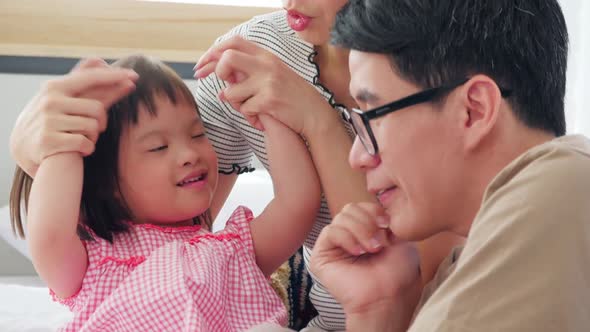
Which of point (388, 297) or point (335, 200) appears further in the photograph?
point (335, 200)

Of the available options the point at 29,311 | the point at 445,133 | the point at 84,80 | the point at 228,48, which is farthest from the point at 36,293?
the point at 445,133

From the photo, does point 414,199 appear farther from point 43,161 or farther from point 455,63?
point 43,161

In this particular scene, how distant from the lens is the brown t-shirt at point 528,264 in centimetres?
70

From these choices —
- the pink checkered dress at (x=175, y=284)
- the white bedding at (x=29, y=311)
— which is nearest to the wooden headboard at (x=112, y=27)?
the white bedding at (x=29, y=311)

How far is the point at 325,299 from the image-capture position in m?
1.51

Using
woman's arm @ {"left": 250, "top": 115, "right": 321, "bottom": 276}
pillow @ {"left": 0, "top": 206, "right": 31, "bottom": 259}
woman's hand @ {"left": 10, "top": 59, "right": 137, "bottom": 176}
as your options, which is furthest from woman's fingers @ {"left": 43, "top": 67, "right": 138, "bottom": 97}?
pillow @ {"left": 0, "top": 206, "right": 31, "bottom": 259}

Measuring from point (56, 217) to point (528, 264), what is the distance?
76 centimetres

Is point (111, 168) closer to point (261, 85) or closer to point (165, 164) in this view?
point (165, 164)

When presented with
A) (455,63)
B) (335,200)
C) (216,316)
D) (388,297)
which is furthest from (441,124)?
(216,316)

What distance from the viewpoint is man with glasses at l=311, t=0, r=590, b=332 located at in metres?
0.79

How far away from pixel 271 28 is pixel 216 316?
0.55 m

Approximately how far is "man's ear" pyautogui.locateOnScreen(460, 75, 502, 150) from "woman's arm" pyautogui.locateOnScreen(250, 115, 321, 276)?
0.42m

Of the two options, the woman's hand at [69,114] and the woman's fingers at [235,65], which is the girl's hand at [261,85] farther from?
the woman's hand at [69,114]

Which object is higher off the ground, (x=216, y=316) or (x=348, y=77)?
(x=348, y=77)
